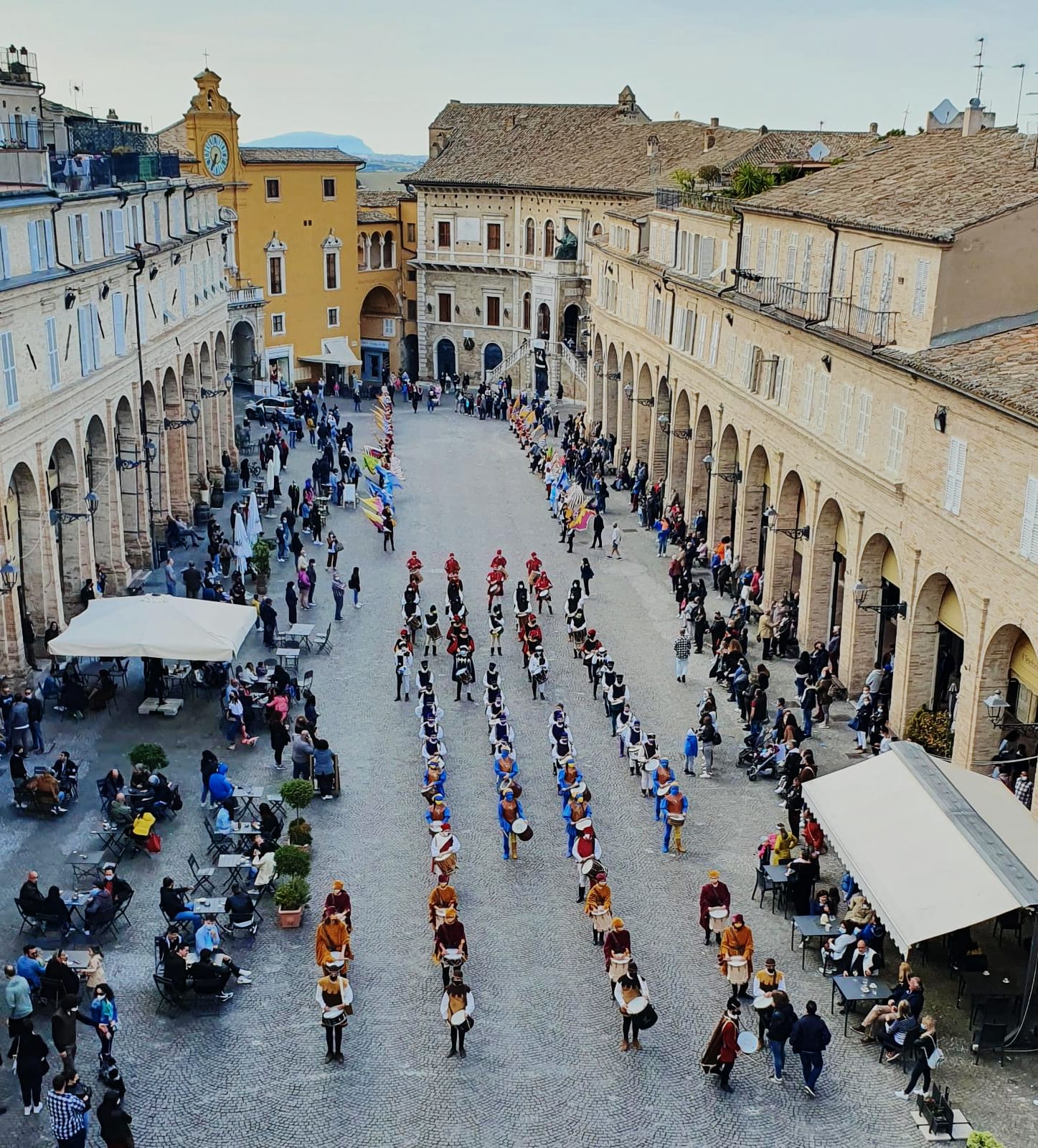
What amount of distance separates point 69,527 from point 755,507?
18.0 meters

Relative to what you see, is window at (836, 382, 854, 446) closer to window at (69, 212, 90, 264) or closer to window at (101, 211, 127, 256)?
window at (69, 212, 90, 264)

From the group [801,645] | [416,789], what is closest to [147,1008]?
[416,789]

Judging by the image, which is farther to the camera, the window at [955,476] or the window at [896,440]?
the window at [896,440]

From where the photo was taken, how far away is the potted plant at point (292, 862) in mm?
21875

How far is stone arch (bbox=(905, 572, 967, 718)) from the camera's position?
87.1 feet

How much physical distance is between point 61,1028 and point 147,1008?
2038 millimetres

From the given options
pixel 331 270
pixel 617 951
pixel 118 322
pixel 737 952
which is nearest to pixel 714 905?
pixel 737 952

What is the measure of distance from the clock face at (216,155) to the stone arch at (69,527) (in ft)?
122

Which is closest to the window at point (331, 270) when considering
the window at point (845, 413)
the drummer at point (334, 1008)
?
the window at point (845, 413)

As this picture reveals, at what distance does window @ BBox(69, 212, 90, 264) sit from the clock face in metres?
34.0

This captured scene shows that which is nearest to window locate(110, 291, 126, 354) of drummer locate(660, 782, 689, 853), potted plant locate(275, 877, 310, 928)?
potted plant locate(275, 877, 310, 928)

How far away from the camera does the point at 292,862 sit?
71.8 feet

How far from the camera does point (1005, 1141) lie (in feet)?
54.1

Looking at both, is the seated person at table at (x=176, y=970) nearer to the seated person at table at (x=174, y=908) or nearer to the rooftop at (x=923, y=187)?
the seated person at table at (x=174, y=908)
